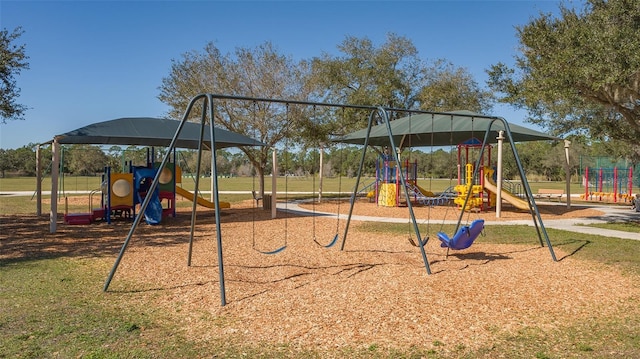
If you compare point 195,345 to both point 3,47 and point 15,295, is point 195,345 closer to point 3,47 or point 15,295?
point 15,295

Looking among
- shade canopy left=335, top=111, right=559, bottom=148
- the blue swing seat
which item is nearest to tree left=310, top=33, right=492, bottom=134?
shade canopy left=335, top=111, right=559, bottom=148

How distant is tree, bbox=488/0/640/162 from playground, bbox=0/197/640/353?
364 centimetres

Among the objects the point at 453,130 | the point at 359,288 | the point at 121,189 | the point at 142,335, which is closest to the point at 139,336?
the point at 142,335

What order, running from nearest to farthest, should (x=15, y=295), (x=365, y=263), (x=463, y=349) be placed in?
(x=463, y=349)
(x=15, y=295)
(x=365, y=263)

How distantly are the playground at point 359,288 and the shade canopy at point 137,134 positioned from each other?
3.07m

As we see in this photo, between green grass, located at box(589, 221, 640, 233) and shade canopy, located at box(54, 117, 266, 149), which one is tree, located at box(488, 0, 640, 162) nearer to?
green grass, located at box(589, 221, 640, 233)

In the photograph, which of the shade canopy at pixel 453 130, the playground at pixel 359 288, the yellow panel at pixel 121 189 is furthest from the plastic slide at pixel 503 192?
the yellow panel at pixel 121 189

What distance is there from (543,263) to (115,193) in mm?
11729

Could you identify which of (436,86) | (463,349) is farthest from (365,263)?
(436,86)

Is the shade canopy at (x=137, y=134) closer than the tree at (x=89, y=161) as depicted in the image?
Yes

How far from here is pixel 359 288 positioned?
6.53 metres

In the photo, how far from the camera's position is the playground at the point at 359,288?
492 cm

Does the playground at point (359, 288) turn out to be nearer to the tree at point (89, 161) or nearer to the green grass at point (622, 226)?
the green grass at point (622, 226)

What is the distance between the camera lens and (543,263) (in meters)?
8.41
